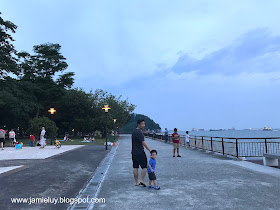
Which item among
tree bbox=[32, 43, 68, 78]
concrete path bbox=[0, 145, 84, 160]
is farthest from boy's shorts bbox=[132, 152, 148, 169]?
tree bbox=[32, 43, 68, 78]

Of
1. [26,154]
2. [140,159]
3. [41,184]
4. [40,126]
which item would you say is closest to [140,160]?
[140,159]

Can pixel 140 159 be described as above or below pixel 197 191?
above

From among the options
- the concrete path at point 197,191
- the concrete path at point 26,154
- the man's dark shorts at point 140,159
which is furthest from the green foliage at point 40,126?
the man's dark shorts at point 140,159

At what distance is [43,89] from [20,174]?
144ft

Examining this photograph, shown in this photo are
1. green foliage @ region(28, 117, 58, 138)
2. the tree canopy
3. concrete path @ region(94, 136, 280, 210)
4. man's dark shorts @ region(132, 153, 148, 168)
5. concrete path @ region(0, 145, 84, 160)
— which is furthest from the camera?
the tree canopy

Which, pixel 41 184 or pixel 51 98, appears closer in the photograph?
pixel 41 184

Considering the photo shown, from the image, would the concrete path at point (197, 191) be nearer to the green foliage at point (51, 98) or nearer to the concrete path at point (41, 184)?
the concrete path at point (41, 184)

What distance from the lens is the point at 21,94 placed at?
40625 mm

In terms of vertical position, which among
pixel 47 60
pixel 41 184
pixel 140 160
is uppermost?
pixel 47 60

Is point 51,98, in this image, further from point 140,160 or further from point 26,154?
point 140,160

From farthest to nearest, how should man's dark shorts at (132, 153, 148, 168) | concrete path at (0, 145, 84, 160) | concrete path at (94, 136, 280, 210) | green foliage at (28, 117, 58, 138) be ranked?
1. green foliage at (28, 117, 58, 138)
2. concrete path at (0, 145, 84, 160)
3. man's dark shorts at (132, 153, 148, 168)
4. concrete path at (94, 136, 280, 210)

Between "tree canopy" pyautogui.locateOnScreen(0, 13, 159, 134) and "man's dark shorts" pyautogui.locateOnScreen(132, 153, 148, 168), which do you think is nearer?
"man's dark shorts" pyautogui.locateOnScreen(132, 153, 148, 168)

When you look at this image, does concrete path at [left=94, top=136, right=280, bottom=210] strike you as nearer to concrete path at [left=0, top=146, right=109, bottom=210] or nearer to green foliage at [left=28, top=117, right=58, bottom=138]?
concrete path at [left=0, top=146, right=109, bottom=210]

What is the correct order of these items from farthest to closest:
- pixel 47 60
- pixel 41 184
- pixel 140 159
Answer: pixel 47 60 < pixel 41 184 < pixel 140 159
